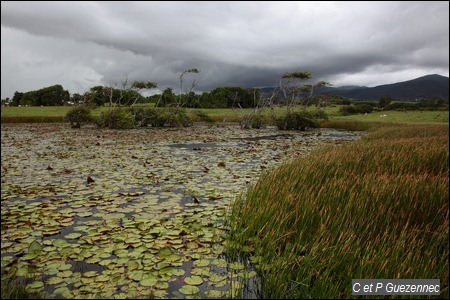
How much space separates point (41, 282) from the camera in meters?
3.76

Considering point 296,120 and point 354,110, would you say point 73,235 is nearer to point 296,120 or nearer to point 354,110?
point 296,120

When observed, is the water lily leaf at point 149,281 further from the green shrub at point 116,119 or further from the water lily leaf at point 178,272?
the green shrub at point 116,119

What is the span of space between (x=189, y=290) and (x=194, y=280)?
8.1 inches

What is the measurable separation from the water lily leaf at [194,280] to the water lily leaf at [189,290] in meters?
0.07

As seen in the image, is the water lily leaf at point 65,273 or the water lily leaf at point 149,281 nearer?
the water lily leaf at point 149,281

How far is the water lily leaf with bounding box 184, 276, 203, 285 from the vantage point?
3885 mm

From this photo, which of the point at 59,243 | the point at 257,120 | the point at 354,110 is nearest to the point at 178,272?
the point at 59,243

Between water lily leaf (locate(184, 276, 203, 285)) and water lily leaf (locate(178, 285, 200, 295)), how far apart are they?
0.23ft

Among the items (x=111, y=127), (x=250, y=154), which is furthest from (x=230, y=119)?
(x=250, y=154)

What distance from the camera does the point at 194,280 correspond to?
3939 mm

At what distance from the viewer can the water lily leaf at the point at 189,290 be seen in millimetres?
3697

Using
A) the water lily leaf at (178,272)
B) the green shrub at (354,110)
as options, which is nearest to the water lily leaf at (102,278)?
the water lily leaf at (178,272)

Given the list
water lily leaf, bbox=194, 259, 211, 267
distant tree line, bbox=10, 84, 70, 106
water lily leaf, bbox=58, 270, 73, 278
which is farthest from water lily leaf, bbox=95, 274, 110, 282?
distant tree line, bbox=10, 84, 70, 106

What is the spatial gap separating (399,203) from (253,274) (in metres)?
2.99
